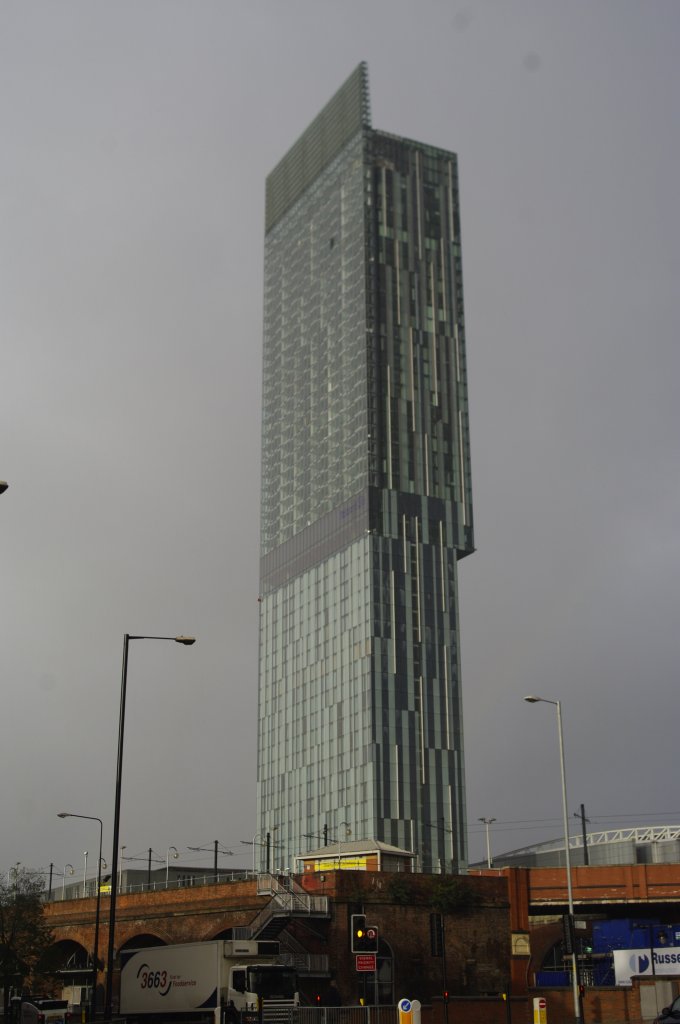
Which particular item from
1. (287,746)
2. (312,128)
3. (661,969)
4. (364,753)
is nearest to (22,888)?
(661,969)

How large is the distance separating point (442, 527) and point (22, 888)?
3723 inches

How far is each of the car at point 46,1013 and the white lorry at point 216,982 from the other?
3.67 metres

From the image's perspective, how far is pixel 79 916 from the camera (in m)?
74.1

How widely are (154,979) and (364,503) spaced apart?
97.3m

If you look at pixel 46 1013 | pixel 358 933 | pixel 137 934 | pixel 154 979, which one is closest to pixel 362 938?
pixel 358 933

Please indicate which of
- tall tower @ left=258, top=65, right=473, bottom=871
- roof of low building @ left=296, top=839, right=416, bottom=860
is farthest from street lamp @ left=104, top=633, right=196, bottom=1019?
tall tower @ left=258, top=65, right=473, bottom=871

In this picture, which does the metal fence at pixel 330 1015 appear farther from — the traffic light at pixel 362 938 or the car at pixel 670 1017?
the car at pixel 670 1017

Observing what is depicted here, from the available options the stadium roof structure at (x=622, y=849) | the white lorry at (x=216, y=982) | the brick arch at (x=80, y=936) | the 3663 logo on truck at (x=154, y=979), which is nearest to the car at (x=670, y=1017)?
the white lorry at (x=216, y=982)

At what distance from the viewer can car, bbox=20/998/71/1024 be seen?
47.7 meters

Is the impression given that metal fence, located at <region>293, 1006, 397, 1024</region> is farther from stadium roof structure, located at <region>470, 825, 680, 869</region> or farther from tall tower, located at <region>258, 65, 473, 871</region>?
tall tower, located at <region>258, 65, 473, 871</region>

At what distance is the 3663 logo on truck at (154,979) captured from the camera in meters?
53.7

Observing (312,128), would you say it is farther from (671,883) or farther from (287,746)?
(671,883)

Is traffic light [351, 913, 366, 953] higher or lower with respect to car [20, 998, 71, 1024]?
higher

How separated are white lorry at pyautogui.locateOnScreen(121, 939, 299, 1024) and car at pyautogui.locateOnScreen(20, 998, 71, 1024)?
3666mm
